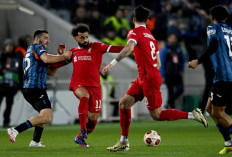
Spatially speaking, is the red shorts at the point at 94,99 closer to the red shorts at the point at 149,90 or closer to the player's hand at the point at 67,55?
the player's hand at the point at 67,55

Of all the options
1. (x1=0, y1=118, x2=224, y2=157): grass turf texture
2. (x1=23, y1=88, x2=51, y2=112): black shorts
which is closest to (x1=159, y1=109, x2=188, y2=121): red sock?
(x1=0, y1=118, x2=224, y2=157): grass turf texture

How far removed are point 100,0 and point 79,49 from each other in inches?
434

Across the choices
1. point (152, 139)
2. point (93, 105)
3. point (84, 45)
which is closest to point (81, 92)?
point (93, 105)

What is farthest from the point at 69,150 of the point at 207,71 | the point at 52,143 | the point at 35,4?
the point at 35,4

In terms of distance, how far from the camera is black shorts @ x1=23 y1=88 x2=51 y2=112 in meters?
10.9

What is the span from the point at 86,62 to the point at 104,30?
9286 millimetres

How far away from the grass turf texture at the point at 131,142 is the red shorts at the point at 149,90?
2.44 feet

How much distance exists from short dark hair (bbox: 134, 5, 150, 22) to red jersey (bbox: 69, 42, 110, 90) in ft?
4.80

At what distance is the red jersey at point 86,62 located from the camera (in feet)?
38.4

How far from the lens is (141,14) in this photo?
404 inches

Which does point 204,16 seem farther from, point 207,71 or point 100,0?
point 100,0

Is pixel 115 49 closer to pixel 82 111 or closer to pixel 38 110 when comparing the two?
pixel 82 111

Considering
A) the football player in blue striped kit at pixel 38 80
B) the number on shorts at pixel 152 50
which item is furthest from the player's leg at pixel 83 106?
the number on shorts at pixel 152 50

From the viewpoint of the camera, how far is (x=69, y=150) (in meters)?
10.5
